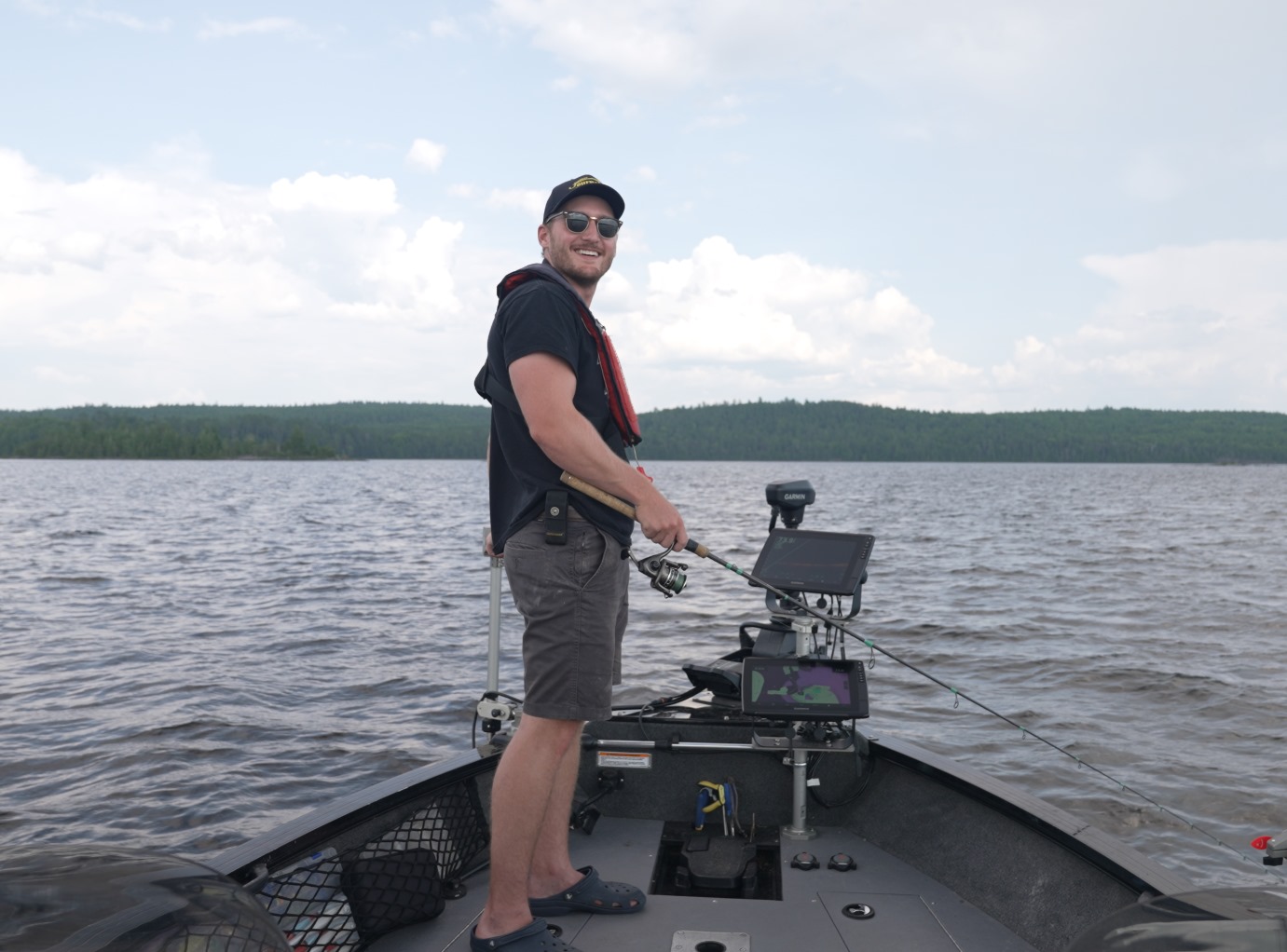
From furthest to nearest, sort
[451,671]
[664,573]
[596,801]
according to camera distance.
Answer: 1. [451,671]
2. [596,801]
3. [664,573]

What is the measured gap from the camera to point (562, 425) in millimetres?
2656

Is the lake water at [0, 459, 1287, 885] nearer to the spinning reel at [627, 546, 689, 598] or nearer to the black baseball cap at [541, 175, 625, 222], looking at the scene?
the spinning reel at [627, 546, 689, 598]

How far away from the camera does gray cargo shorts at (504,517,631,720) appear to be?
2758 mm

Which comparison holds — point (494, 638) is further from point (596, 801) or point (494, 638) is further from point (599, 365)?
point (599, 365)

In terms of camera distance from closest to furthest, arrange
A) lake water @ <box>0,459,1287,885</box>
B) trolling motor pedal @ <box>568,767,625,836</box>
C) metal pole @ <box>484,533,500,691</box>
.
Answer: metal pole @ <box>484,533,500,691</box> < trolling motor pedal @ <box>568,767,625,836</box> < lake water @ <box>0,459,1287,885</box>

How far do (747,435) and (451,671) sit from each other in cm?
12700

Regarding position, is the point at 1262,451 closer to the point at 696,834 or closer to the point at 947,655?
the point at 947,655

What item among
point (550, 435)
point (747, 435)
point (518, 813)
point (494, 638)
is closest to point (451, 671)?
point (494, 638)

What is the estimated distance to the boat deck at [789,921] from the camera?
A: 119 inches

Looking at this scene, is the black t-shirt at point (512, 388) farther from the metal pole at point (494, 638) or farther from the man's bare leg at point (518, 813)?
the metal pole at point (494, 638)

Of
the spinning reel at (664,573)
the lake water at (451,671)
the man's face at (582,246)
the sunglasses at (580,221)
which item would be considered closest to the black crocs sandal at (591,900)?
the spinning reel at (664,573)

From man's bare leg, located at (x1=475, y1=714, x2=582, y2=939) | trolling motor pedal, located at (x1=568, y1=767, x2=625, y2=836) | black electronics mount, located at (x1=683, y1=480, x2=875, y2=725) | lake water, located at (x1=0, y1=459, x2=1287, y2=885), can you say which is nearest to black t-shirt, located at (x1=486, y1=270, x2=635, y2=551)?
man's bare leg, located at (x1=475, y1=714, x2=582, y2=939)

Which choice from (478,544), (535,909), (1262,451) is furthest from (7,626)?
(1262,451)

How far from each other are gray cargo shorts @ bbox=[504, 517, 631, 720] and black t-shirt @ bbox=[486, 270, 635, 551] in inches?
2.7
